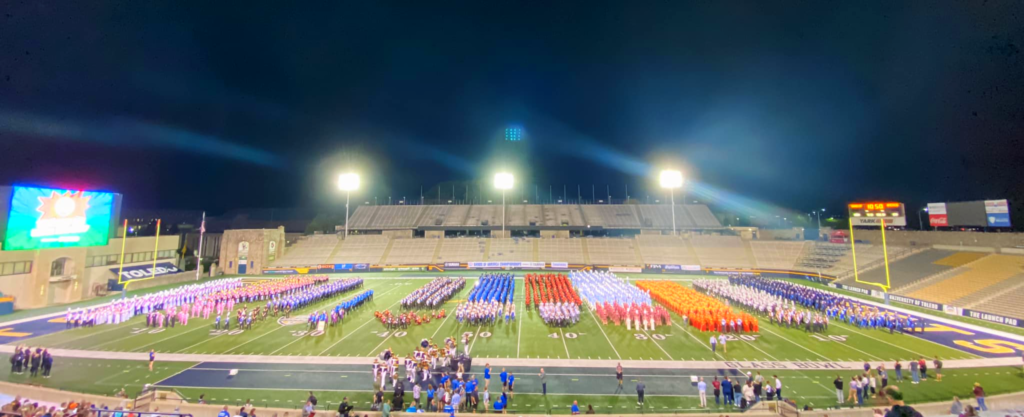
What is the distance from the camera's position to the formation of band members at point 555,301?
20.0 m

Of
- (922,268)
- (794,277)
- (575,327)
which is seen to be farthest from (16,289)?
(922,268)

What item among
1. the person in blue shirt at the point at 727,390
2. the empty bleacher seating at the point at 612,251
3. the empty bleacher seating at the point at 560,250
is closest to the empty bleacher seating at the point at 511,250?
the empty bleacher seating at the point at 560,250

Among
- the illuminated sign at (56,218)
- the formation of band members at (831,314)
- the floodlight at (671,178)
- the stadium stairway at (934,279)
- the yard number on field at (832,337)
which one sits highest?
the floodlight at (671,178)

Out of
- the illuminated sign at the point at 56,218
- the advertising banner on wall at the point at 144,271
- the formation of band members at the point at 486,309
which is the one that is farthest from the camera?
the advertising banner on wall at the point at 144,271

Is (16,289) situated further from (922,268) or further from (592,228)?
(922,268)

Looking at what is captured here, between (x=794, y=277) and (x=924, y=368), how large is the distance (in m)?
30.0

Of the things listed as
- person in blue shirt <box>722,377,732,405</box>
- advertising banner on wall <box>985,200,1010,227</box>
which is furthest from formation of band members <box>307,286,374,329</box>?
advertising banner on wall <box>985,200,1010,227</box>

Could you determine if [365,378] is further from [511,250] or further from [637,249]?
[637,249]

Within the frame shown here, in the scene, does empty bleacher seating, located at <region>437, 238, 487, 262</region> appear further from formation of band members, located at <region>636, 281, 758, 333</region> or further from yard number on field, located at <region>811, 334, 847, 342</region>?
yard number on field, located at <region>811, 334, 847, 342</region>

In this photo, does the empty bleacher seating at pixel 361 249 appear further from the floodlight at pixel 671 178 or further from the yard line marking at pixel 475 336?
the floodlight at pixel 671 178

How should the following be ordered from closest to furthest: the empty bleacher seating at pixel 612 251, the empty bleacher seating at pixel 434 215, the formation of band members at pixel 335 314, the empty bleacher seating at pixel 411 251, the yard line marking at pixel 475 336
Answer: the yard line marking at pixel 475 336, the formation of band members at pixel 335 314, the empty bleacher seating at pixel 612 251, the empty bleacher seating at pixel 411 251, the empty bleacher seating at pixel 434 215

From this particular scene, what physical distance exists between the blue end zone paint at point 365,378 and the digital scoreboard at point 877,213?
3214cm

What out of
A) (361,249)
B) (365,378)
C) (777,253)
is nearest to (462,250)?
(361,249)

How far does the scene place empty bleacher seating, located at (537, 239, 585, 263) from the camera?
4634 cm
